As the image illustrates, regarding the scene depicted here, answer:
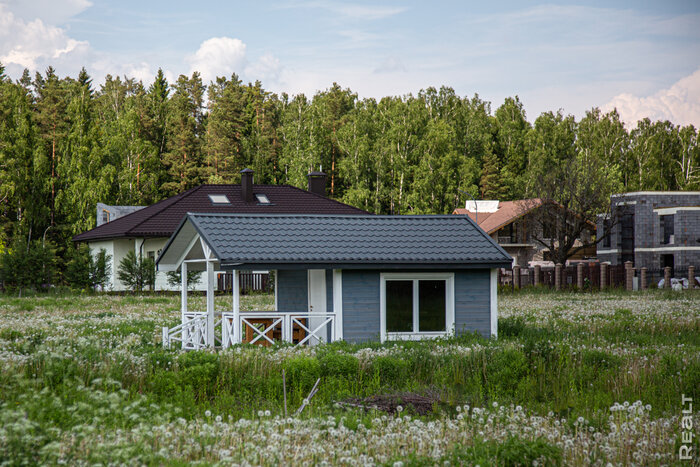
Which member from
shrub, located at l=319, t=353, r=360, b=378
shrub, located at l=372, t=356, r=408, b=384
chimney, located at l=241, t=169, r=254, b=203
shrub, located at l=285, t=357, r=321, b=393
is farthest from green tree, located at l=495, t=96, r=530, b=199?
shrub, located at l=285, t=357, r=321, b=393

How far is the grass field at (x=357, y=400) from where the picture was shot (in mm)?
7309

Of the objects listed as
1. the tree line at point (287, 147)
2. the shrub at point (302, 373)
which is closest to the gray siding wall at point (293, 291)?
the shrub at point (302, 373)

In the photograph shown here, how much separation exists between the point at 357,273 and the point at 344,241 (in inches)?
36.8

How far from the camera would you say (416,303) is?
17.3 metres

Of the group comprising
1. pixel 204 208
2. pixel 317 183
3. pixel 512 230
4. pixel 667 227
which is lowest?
pixel 667 227

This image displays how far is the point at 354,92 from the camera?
8612 cm

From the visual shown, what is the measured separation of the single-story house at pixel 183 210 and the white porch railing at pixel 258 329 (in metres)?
24.5

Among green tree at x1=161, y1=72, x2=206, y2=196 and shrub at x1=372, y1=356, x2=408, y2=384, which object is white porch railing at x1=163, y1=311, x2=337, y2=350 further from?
green tree at x1=161, y1=72, x2=206, y2=196

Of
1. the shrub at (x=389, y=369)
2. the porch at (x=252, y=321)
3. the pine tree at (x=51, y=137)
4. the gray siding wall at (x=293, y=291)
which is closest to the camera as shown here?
the shrub at (x=389, y=369)

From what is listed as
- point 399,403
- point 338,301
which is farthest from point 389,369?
point 338,301

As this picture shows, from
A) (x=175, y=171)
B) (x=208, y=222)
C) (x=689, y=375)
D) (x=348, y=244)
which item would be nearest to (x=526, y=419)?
(x=689, y=375)

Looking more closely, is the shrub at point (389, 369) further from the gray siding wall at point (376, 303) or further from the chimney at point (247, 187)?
the chimney at point (247, 187)

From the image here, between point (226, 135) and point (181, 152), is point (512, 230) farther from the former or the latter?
point (181, 152)

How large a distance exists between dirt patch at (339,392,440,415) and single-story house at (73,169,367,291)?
32256 millimetres
